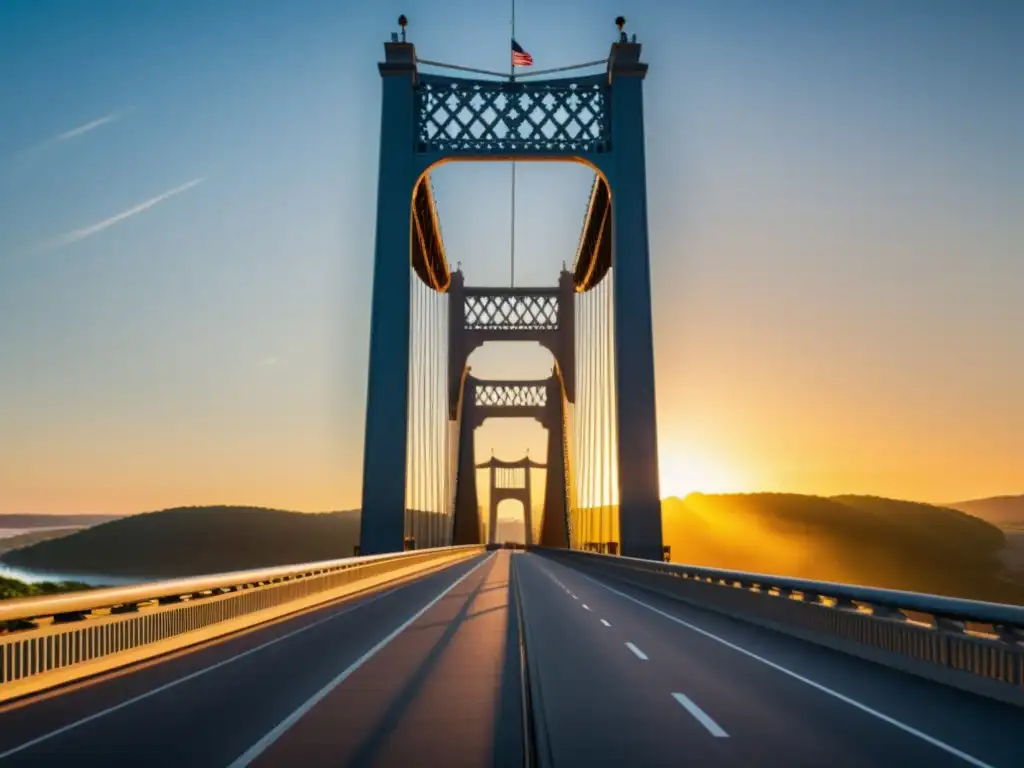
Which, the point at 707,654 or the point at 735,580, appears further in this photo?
the point at 735,580

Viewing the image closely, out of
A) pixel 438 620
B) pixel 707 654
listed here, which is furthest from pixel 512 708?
pixel 438 620

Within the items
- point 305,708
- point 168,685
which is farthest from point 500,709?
point 168,685

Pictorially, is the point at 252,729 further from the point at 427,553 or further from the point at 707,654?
the point at 427,553

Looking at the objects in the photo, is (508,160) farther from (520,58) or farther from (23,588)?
(23,588)

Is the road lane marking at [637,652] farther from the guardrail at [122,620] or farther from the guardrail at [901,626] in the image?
the guardrail at [122,620]

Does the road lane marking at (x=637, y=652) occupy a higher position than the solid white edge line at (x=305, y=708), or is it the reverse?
the road lane marking at (x=637, y=652)

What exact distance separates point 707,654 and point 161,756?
8426mm

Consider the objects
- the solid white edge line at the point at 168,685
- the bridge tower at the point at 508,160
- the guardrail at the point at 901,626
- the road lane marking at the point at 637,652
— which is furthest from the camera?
the bridge tower at the point at 508,160

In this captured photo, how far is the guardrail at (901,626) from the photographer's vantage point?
34.2 feet

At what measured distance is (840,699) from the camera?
10305 millimetres

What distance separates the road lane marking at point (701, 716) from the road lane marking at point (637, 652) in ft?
10.6

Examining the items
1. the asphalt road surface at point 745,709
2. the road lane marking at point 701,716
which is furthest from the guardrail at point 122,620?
the road lane marking at point 701,716

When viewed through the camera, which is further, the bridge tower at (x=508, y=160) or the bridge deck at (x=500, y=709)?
the bridge tower at (x=508, y=160)

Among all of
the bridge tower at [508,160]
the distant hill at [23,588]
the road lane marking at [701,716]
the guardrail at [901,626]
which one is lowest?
the road lane marking at [701,716]
